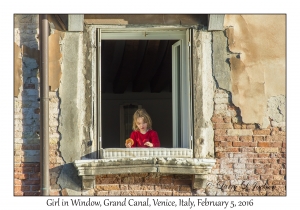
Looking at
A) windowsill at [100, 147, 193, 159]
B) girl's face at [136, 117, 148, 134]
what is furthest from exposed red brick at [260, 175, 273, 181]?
girl's face at [136, 117, 148, 134]

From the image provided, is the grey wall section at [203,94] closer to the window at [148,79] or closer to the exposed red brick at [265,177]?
the window at [148,79]

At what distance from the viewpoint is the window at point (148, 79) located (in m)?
7.88

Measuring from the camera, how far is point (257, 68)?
775 cm

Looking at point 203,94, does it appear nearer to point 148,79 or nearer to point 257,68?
point 257,68

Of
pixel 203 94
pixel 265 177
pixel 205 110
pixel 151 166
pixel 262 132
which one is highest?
pixel 203 94

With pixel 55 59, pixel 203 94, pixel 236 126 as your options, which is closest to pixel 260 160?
pixel 236 126

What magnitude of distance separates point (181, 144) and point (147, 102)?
18.6 feet

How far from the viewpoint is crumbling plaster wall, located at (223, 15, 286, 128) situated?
Answer: 7723mm

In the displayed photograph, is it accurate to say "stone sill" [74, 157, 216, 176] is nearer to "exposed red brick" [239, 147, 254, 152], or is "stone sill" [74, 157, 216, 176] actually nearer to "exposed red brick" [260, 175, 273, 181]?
"exposed red brick" [239, 147, 254, 152]

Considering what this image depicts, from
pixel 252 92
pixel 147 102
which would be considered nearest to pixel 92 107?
pixel 252 92

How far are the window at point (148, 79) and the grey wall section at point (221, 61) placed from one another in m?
0.29

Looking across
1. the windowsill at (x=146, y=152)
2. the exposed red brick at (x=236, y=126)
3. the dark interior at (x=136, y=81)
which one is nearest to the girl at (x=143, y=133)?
the windowsill at (x=146, y=152)

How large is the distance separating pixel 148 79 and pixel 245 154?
Answer: 4920mm

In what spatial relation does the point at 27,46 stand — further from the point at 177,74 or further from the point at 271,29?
the point at 271,29
